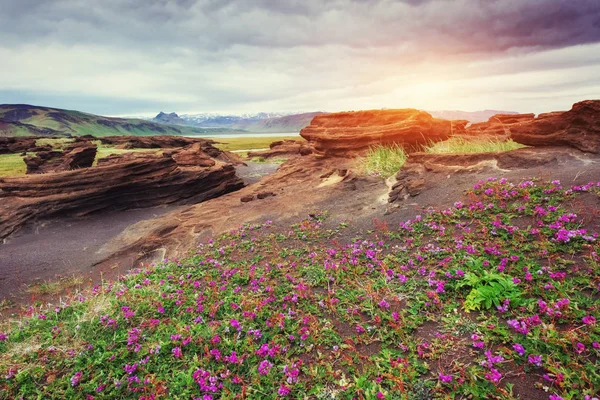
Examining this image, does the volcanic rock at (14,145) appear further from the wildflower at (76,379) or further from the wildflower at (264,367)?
the wildflower at (264,367)

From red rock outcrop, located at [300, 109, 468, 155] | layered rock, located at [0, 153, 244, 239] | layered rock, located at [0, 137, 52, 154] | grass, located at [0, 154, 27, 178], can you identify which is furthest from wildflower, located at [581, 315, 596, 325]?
layered rock, located at [0, 137, 52, 154]

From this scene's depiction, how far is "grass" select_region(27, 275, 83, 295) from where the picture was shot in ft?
33.2

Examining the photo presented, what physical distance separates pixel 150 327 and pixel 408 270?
5138 millimetres

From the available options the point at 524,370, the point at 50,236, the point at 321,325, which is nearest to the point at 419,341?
the point at 524,370

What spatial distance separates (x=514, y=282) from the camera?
17.3ft

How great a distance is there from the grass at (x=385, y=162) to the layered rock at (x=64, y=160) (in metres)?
26.3

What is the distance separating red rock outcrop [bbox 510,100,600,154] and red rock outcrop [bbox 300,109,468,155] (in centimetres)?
734

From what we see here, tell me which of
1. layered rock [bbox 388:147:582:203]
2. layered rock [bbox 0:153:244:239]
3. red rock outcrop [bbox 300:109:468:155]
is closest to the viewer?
layered rock [bbox 388:147:582:203]

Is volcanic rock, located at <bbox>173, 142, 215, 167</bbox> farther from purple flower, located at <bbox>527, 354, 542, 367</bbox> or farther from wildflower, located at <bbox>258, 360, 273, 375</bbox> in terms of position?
purple flower, located at <bbox>527, 354, 542, 367</bbox>

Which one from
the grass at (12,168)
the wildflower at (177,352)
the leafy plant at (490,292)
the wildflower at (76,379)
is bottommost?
the wildflower at (76,379)

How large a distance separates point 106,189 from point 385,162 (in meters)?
15.8

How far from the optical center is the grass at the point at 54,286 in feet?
33.2

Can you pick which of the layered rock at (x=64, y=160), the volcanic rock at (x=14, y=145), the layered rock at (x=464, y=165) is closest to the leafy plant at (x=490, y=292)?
the layered rock at (x=464, y=165)

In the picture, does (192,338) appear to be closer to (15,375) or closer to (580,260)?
(15,375)
